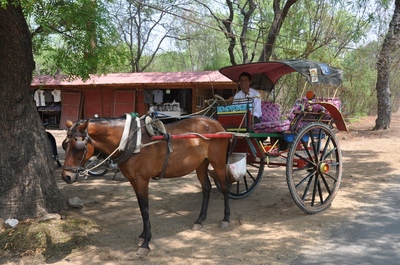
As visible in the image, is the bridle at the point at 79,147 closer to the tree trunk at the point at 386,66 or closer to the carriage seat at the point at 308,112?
the carriage seat at the point at 308,112

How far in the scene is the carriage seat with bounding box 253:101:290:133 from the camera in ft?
17.3

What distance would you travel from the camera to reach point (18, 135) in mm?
4766

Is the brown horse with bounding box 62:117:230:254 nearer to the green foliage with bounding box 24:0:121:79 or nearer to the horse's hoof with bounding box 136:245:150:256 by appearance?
the horse's hoof with bounding box 136:245:150:256

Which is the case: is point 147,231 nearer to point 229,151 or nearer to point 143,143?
point 143,143

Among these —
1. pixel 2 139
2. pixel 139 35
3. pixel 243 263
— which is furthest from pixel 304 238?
pixel 139 35

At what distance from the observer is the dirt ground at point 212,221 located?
12.7ft

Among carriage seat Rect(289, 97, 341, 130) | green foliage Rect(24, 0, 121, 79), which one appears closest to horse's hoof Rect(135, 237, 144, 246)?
carriage seat Rect(289, 97, 341, 130)

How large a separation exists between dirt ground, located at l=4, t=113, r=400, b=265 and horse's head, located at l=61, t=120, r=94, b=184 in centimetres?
105

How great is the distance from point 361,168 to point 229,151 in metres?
4.38

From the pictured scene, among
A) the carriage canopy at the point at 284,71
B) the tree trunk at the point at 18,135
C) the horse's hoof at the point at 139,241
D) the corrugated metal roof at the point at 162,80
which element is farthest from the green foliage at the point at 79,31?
the corrugated metal roof at the point at 162,80

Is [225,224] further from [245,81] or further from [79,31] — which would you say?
[79,31]

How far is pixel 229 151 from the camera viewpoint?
534 centimetres

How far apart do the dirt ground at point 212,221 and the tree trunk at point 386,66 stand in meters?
6.49

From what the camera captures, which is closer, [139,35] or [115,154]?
[115,154]
